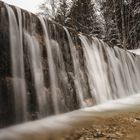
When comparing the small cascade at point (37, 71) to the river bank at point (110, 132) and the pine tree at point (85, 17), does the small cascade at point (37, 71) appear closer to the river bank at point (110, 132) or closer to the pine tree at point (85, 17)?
the river bank at point (110, 132)

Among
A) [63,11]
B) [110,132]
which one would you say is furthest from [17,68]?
[63,11]

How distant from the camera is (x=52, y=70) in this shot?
7113 millimetres

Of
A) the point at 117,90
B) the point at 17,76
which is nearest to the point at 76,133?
the point at 17,76

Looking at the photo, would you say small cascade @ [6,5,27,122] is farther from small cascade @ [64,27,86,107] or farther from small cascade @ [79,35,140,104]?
small cascade @ [79,35,140,104]

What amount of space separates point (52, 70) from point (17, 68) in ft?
4.62

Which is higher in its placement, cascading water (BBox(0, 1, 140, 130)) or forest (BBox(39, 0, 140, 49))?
forest (BBox(39, 0, 140, 49))

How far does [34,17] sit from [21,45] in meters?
1.22

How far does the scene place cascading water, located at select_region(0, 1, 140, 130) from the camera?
19.4ft

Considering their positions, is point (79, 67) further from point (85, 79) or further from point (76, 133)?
point (76, 133)

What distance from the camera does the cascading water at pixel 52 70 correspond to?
5926 millimetres

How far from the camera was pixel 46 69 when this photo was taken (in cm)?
688

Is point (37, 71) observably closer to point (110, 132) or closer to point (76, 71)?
point (76, 71)

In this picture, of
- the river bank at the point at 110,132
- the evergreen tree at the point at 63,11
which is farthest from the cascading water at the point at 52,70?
the evergreen tree at the point at 63,11

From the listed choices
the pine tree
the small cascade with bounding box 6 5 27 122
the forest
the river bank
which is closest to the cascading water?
the small cascade with bounding box 6 5 27 122
